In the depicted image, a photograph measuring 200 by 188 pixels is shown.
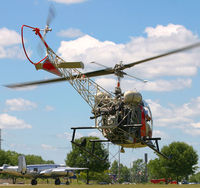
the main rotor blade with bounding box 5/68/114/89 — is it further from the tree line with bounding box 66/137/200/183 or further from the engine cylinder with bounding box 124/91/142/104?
the tree line with bounding box 66/137/200/183

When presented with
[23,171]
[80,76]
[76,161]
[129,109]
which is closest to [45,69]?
[80,76]

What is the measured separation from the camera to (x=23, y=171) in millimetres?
77750

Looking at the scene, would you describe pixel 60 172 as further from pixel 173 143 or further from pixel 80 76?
pixel 80 76

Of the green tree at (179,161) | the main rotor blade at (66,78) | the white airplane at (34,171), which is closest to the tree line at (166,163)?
the green tree at (179,161)

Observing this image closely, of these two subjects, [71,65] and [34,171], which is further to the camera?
[34,171]

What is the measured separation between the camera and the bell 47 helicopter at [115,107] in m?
30.4

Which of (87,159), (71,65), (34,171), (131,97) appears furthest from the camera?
(87,159)

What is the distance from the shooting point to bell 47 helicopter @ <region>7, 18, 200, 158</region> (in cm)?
3038

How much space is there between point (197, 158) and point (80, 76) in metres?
73.1

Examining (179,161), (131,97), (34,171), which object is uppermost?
(131,97)

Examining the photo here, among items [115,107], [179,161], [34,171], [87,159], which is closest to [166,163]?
[179,161]

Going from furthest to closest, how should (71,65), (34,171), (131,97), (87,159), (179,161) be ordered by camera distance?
(87,159)
(179,161)
(34,171)
(71,65)
(131,97)

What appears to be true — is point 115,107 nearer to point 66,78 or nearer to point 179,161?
point 66,78

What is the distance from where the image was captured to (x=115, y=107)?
30734mm
